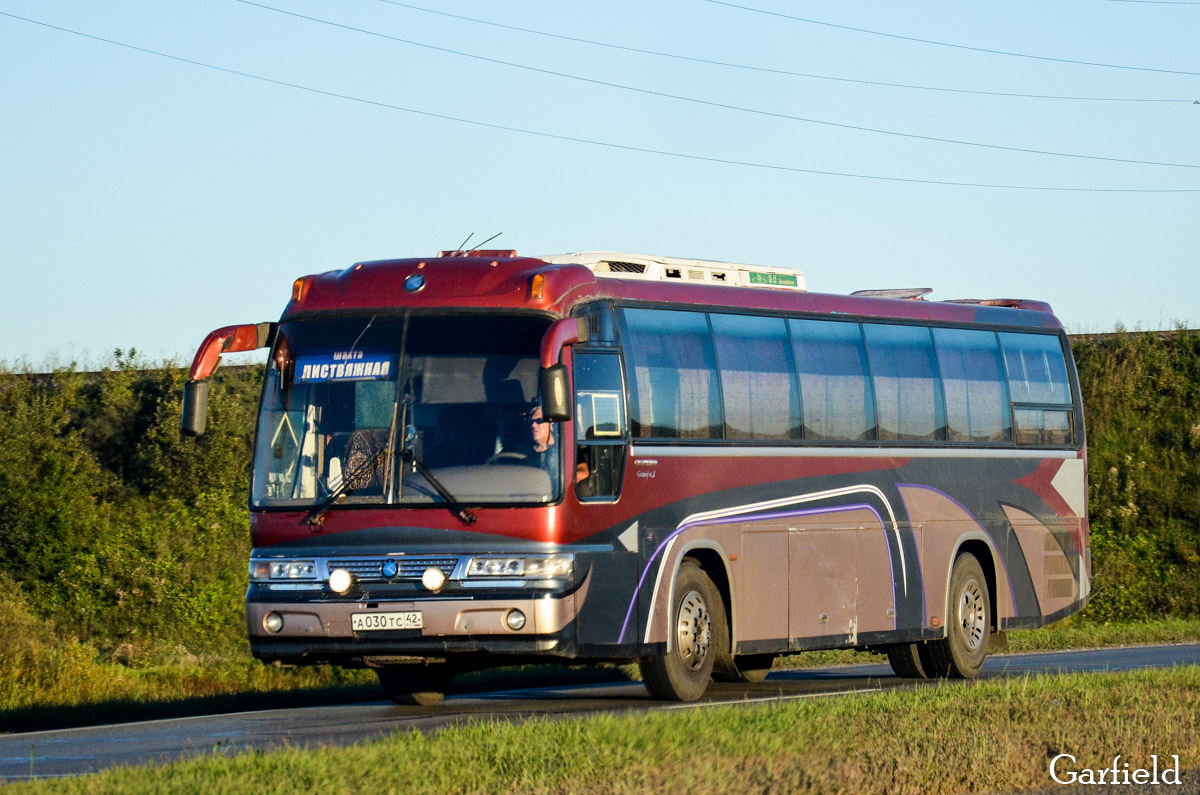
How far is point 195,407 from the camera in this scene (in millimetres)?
13766

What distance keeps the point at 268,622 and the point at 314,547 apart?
27.8 inches

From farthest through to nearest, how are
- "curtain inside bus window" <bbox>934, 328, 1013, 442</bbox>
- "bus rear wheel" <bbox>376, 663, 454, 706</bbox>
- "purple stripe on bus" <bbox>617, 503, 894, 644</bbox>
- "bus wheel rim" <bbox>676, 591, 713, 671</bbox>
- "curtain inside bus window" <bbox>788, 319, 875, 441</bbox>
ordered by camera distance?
1. "curtain inside bus window" <bbox>934, 328, 1013, 442</bbox>
2. "curtain inside bus window" <bbox>788, 319, 875, 441</bbox>
3. "bus rear wheel" <bbox>376, 663, 454, 706</bbox>
4. "bus wheel rim" <bbox>676, 591, 713, 671</bbox>
5. "purple stripe on bus" <bbox>617, 503, 894, 644</bbox>

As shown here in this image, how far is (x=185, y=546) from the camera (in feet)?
131

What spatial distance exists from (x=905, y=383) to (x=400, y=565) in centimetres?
660

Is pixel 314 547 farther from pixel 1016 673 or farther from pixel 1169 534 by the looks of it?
pixel 1169 534

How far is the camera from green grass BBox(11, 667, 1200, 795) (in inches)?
348

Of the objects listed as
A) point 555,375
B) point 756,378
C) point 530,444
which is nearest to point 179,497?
point 756,378

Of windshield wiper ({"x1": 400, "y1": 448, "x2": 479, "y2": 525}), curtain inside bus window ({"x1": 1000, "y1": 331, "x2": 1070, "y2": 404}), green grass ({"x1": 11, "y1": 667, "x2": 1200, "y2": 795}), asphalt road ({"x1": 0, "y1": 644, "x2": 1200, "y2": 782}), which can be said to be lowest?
asphalt road ({"x1": 0, "y1": 644, "x2": 1200, "y2": 782})

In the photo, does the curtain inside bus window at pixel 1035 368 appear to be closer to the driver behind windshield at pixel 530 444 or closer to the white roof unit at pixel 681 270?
the white roof unit at pixel 681 270

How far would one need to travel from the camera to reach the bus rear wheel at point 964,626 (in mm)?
18656

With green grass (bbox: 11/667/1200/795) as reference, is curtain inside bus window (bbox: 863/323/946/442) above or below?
above

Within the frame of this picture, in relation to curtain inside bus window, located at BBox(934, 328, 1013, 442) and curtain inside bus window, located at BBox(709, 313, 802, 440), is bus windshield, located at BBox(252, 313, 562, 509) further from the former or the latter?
curtain inside bus window, located at BBox(934, 328, 1013, 442)

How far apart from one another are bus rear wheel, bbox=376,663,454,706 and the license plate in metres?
2.40

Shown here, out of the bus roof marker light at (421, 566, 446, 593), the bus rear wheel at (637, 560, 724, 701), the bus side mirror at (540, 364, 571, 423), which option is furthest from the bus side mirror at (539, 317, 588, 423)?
the bus rear wheel at (637, 560, 724, 701)
